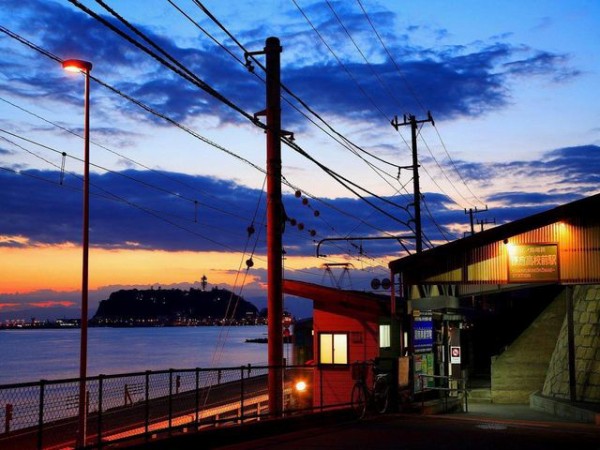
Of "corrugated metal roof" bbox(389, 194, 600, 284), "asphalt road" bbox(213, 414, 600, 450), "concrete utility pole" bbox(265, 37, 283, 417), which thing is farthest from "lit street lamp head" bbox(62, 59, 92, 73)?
"corrugated metal roof" bbox(389, 194, 600, 284)

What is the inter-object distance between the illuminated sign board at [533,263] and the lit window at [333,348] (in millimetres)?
8806

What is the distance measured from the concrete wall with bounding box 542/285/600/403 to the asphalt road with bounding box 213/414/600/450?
455 centimetres

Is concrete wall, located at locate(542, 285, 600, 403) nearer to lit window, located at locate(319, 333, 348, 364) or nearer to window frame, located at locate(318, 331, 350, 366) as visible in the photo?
window frame, located at locate(318, 331, 350, 366)

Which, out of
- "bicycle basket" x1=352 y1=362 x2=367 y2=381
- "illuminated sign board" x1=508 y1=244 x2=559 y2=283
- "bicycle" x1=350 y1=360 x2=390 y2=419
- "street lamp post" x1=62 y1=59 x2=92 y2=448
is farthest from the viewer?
"illuminated sign board" x1=508 y1=244 x2=559 y2=283

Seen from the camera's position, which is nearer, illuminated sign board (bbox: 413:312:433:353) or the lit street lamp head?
the lit street lamp head

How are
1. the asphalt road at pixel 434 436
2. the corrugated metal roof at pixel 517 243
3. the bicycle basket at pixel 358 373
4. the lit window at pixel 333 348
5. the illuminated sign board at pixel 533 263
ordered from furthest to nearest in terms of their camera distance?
the lit window at pixel 333 348, the illuminated sign board at pixel 533 263, the corrugated metal roof at pixel 517 243, the bicycle basket at pixel 358 373, the asphalt road at pixel 434 436

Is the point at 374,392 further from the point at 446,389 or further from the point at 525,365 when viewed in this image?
the point at 525,365

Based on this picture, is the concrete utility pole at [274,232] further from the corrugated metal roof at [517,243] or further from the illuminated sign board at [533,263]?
the illuminated sign board at [533,263]

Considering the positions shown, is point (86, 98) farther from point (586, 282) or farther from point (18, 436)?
point (18, 436)

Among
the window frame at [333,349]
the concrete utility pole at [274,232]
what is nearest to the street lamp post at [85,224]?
the concrete utility pole at [274,232]

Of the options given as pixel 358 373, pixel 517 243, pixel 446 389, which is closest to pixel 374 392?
pixel 358 373

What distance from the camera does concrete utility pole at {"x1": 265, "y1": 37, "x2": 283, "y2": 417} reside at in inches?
700

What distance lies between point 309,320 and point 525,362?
58.3 ft

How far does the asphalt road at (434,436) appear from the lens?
44.7 feet
